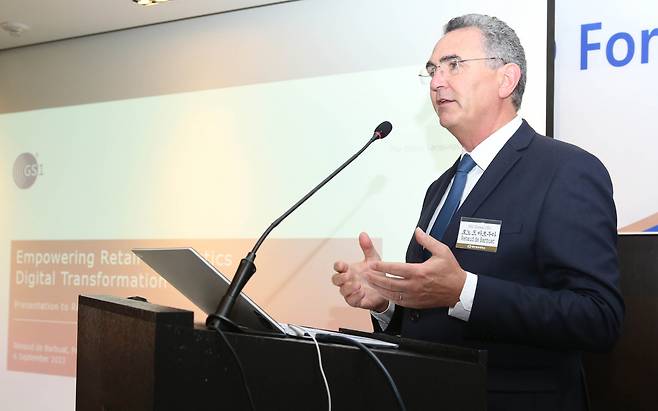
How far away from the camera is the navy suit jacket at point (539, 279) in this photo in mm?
1372

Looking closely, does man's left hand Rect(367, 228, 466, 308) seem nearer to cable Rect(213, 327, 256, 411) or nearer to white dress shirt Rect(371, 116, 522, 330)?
cable Rect(213, 327, 256, 411)

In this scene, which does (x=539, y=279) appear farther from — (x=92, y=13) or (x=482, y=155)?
(x=92, y=13)

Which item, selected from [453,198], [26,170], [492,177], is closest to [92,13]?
[26,170]

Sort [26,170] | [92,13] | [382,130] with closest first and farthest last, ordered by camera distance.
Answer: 1. [382,130]
2. [92,13]
3. [26,170]

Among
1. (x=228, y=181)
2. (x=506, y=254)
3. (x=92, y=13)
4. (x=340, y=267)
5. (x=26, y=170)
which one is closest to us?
(x=506, y=254)

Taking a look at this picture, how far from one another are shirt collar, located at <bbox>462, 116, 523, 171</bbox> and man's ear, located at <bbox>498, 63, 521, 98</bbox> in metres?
0.09

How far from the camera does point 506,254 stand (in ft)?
5.02

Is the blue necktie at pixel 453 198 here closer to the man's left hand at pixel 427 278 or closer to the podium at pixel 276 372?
the man's left hand at pixel 427 278

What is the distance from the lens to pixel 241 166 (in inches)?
158

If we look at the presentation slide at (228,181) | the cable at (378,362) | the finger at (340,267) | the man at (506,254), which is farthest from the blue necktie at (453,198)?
the presentation slide at (228,181)

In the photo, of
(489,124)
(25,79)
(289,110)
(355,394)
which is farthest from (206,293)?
(25,79)

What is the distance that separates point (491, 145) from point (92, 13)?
3.22m

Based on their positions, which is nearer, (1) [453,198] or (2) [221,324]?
(2) [221,324]

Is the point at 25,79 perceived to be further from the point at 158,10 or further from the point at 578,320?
the point at 578,320
